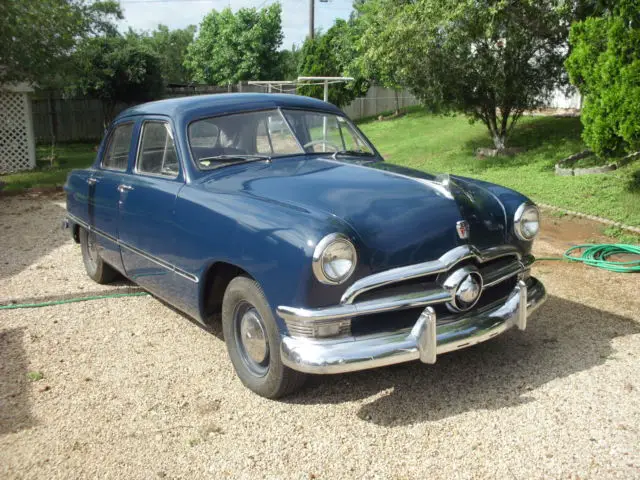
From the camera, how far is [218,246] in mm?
3461

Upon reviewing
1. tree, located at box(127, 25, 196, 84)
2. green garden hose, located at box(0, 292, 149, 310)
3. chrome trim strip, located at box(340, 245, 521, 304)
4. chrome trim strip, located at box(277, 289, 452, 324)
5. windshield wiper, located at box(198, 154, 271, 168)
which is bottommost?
green garden hose, located at box(0, 292, 149, 310)

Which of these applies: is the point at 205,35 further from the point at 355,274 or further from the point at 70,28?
the point at 355,274

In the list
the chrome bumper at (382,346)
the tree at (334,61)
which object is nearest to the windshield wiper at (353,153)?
the chrome bumper at (382,346)

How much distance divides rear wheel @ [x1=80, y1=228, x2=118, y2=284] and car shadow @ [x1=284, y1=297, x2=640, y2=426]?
2.83 metres

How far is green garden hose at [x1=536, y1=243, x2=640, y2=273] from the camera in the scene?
18.8 ft

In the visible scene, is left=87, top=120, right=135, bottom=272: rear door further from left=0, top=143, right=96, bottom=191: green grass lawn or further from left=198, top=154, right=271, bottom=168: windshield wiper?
left=0, top=143, right=96, bottom=191: green grass lawn

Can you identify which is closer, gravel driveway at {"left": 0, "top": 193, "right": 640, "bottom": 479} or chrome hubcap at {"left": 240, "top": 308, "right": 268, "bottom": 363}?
gravel driveway at {"left": 0, "top": 193, "right": 640, "bottom": 479}

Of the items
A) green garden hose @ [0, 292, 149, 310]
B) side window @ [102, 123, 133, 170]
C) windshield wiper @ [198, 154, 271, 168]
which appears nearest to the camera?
windshield wiper @ [198, 154, 271, 168]

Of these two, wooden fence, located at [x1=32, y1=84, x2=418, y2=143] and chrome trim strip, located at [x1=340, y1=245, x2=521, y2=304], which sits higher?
wooden fence, located at [x1=32, y1=84, x2=418, y2=143]

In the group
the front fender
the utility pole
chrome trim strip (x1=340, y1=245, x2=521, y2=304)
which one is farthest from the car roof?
the utility pole

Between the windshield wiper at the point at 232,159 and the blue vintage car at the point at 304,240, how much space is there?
0.04ft

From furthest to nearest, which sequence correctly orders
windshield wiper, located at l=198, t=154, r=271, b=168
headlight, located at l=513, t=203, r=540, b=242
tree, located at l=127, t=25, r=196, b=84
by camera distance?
1. tree, located at l=127, t=25, r=196, b=84
2. windshield wiper, located at l=198, t=154, r=271, b=168
3. headlight, located at l=513, t=203, r=540, b=242

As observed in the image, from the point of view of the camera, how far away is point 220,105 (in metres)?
4.34

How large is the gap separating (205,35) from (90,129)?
73.7 feet
